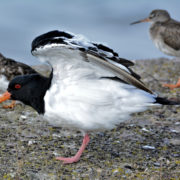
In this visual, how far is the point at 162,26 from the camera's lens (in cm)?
1105

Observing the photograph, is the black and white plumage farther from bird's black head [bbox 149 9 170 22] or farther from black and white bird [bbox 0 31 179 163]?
bird's black head [bbox 149 9 170 22]

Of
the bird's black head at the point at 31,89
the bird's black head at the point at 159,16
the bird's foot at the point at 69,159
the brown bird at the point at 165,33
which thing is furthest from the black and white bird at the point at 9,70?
the bird's black head at the point at 159,16

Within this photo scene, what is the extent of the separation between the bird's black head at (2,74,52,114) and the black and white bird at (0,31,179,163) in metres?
0.01

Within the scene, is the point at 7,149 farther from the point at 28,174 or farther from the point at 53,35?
the point at 53,35

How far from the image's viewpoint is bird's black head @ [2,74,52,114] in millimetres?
4949

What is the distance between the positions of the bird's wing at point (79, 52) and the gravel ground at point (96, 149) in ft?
3.45

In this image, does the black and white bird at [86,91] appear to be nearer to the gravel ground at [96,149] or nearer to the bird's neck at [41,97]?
the bird's neck at [41,97]

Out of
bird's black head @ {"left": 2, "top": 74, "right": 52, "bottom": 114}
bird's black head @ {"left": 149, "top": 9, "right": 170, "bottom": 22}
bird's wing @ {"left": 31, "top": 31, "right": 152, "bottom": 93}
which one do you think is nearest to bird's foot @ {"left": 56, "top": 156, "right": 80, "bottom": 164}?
bird's black head @ {"left": 2, "top": 74, "right": 52, "bottom": 114}

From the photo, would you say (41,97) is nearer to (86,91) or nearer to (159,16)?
(86,91)

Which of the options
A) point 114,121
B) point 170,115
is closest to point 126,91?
point 114,121

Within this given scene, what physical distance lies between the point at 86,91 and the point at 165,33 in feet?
20.9

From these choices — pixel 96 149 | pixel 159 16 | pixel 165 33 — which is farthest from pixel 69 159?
pixel 159 16

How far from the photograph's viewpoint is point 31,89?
5.15m

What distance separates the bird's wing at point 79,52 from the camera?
13.5 feet
